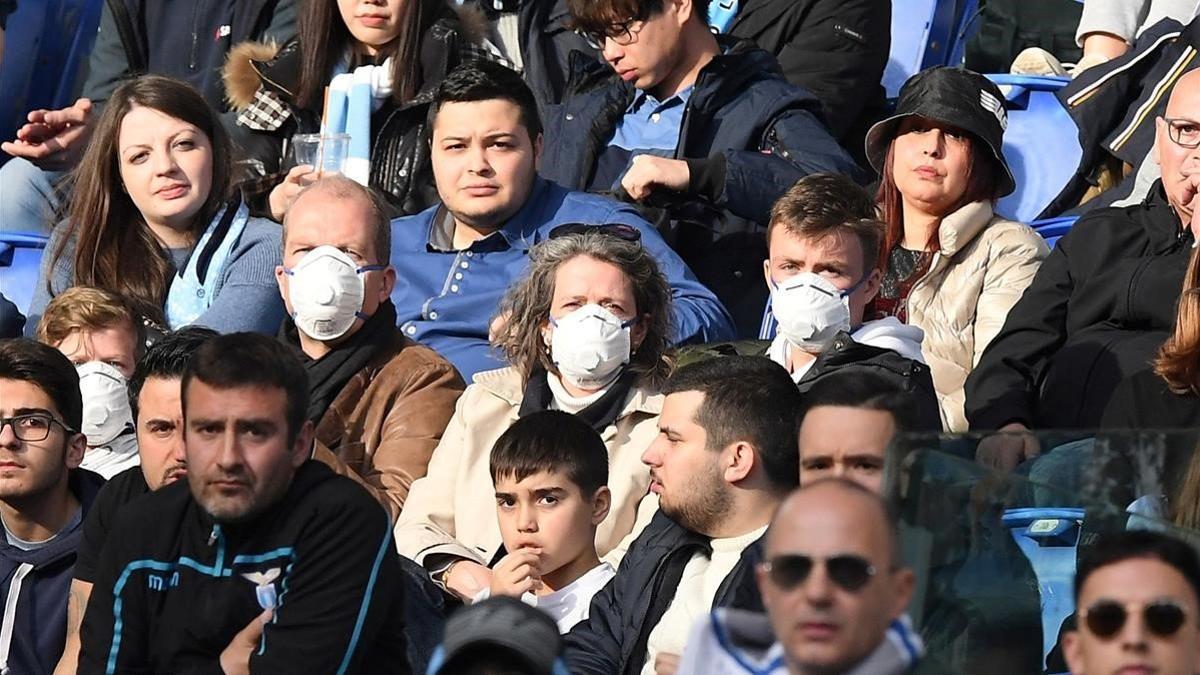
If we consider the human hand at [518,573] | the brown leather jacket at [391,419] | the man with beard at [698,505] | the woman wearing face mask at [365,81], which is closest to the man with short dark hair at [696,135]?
the woman wearing face mask at [365,81]

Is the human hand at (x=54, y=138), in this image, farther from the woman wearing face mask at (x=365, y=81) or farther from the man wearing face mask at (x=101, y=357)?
the man wearing face mask at (x=101, y=357)

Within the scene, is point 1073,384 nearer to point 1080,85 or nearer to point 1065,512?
point 1080,85

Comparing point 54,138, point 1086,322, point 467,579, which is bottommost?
point 467,579

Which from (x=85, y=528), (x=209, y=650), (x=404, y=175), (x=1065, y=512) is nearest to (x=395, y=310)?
(x=404, y=175)

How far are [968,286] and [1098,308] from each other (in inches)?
20.0

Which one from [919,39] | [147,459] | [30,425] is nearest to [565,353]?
[147,459]

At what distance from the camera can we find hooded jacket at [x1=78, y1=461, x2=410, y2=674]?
4.39m

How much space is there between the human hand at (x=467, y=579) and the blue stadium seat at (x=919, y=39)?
148 inches

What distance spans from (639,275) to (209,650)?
6.37 feet

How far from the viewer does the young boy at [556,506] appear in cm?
532

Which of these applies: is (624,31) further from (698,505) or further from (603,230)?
(698,505)

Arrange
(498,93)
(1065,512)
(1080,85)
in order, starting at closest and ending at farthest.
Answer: (1065,512)
(498,93)
(1080,85)

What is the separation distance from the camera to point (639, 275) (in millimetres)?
6020

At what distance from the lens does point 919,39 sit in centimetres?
883
